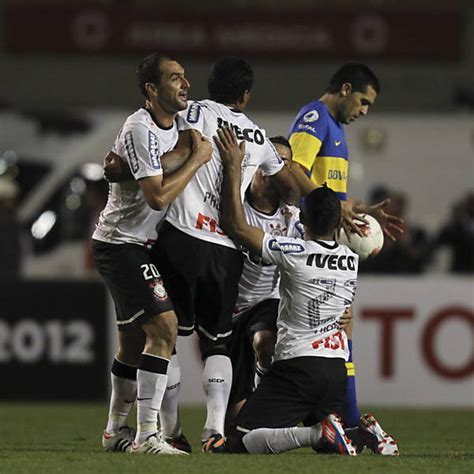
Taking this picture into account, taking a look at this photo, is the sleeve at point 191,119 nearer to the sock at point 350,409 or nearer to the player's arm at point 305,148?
the player's arm at point 305,148

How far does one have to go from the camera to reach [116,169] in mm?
8117

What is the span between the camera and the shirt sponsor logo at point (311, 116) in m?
9.04

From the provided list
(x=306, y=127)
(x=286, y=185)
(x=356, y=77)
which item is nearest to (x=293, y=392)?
(x=286, y=185)

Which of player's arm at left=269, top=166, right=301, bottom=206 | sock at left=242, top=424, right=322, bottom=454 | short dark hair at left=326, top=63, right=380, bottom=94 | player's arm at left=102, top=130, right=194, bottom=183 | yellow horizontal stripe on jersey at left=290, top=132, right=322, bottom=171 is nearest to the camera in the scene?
sock at left=242, top=424, right=322, bottom=454

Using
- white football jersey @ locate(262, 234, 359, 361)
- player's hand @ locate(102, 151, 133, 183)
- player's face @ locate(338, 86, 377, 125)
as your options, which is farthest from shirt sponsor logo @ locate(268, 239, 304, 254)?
player's face @ locate(338, 86, 377, 125)

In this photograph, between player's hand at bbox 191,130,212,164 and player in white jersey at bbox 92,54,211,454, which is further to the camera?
player's hand at bbox 191,130,212,164

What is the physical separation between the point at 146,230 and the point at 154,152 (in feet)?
1.59

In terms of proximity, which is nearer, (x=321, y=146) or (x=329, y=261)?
(x=329, y=261)

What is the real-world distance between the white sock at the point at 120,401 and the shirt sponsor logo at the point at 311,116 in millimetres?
1758

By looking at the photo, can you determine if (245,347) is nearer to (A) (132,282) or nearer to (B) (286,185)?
(B) (286,185)

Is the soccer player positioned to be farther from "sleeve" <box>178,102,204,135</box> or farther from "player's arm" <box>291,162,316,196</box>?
"sleeve" <box>178,102,204,135</box>

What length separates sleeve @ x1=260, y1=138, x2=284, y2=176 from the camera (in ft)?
27.9

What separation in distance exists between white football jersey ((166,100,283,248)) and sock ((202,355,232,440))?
0.62 m

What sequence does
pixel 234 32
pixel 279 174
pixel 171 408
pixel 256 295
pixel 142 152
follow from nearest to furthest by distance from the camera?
pixel 142 152 < pixel 171 408 < pixel 279 174 < pixel 256 295 < pixel 234 32
